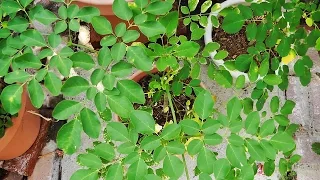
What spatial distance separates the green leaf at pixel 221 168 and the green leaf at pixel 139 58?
29cm

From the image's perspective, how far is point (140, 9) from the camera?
1334mm

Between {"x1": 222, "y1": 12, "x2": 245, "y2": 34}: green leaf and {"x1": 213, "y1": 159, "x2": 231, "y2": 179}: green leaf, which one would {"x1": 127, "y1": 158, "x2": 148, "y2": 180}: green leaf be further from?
{"x1": 222, "y1": 12, "x2": 245, "y2": 34}: green leaf

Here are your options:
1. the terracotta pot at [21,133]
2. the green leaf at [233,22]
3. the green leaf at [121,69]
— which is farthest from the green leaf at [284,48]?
the terracotta pot at [21,133]

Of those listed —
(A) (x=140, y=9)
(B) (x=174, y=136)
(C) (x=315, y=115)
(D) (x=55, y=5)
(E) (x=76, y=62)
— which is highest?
(A) (x=140, y=9)

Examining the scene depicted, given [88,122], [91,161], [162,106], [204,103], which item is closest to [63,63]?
[88,122]

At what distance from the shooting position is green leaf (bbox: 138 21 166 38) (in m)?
1.28

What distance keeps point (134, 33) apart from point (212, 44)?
1.08 ft

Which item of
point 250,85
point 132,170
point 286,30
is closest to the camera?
point 132,170

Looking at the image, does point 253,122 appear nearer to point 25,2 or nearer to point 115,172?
point 115,172

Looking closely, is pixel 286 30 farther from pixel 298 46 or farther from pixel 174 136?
pixel 174 136

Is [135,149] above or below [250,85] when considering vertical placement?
above

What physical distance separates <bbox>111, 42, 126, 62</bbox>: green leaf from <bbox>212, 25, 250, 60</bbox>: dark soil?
85 centimetres

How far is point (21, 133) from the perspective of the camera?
202 centimetres

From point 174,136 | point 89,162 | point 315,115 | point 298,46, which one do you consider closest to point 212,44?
point 298,46
